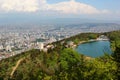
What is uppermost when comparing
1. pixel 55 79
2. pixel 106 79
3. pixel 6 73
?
pixel 106 79

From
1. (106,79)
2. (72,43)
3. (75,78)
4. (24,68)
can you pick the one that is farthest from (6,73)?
(106,79)

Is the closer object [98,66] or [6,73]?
[98,66]

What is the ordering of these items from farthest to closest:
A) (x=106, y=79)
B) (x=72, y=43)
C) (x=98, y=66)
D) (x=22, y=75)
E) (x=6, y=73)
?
1. (x=72, y=43)
2. (x=6, y=73)
3. (x=22, y=75)
4. (x=98, y=66)
5. (x=106, y=79)

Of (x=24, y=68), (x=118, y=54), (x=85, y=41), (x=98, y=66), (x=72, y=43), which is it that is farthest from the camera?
(x=85, y=41)

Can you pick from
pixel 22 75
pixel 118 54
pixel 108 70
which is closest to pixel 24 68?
pixel 22 75

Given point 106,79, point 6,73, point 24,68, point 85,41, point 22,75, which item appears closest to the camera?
point 106,79

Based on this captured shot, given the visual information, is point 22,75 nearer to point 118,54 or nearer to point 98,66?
point 98,66

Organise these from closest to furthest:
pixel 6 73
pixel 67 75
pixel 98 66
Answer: pixel 98 66 → pixel 67 75 → pixel 6 73

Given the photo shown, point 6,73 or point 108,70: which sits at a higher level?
point 108,70

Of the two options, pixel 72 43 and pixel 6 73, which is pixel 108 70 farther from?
pixel 72 43
